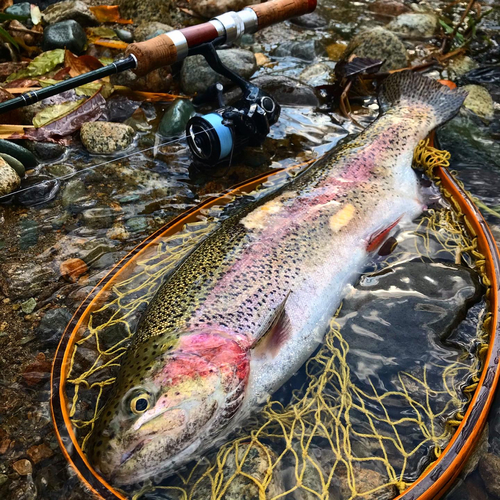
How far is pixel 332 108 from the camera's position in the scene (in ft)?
16.1

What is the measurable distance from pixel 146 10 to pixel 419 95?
14.2 ft

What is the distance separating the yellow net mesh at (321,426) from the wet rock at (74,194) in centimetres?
121

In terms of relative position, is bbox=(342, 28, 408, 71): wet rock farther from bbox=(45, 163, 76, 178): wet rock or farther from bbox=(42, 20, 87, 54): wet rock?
bbox=(45, 163, 76, 178): wet rock

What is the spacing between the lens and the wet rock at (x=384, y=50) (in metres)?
5.41

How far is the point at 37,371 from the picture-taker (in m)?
2.47

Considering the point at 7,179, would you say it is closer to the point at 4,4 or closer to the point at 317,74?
the point at 317,74

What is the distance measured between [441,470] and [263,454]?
0.73 metres

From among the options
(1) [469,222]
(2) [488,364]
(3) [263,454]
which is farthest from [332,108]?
(3) [263,454]

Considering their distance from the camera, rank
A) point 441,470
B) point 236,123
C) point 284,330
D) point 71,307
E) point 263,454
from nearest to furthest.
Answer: point 441,470 < point 263,454 < point 284,330 < point 71,307 < point 236,123

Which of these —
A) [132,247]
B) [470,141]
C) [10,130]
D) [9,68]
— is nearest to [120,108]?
[10,130]

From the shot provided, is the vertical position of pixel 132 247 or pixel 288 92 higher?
pixel 288 92

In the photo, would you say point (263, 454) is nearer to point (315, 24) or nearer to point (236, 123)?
point (236, 123)

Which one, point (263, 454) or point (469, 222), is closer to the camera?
point (263, 454)

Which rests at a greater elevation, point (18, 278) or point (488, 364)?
point (488, 364)
